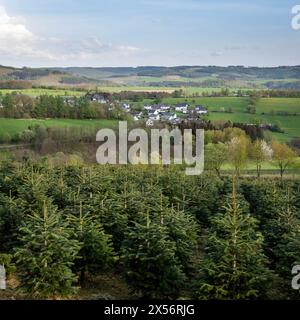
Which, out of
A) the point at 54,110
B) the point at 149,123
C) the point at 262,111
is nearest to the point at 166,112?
the point at 149,123

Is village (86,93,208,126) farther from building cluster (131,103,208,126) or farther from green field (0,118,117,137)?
green field (0,118,117,137)

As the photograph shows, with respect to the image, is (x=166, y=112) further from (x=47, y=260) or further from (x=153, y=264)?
(x=47, y=260)

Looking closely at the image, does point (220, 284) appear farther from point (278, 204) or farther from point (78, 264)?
point (278, 204)

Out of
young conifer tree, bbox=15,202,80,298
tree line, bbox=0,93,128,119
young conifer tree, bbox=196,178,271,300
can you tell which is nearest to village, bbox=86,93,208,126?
tree line, bbox=0,93,128,119

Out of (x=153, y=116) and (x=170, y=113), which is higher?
(x=170, y=113)

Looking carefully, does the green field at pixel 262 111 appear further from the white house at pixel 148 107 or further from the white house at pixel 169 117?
the white house at pixel 148 107

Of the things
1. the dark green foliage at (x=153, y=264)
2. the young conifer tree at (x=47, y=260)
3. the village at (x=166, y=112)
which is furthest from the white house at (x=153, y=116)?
the young conifer tree at (x=47, y=260)
